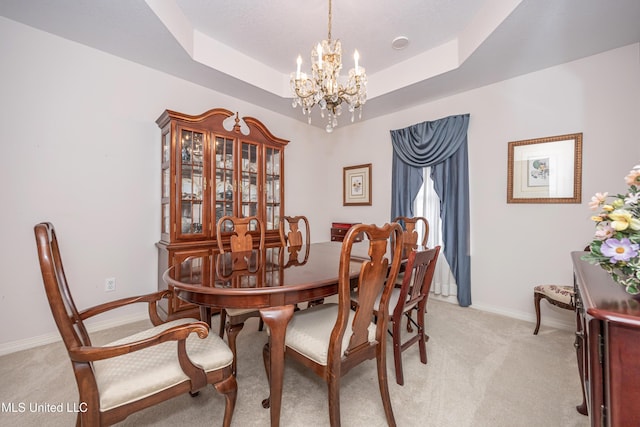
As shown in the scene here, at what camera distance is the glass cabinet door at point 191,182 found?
8.30 ft

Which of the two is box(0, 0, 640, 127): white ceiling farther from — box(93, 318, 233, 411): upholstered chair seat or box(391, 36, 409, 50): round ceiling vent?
box(93, 318, 233, 411): upholstered chair seat

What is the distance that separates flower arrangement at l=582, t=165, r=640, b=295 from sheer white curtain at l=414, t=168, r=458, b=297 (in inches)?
97.8

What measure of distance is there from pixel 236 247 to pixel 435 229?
2440 mm

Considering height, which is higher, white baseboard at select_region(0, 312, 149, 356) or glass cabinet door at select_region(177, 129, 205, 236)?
glass cabinet door at select_region(177, 129, 205, 236)

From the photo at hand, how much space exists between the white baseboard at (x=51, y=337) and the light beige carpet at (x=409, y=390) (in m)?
0.08

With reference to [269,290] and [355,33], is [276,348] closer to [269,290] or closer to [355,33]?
[269,290]

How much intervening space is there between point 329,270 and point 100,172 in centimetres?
237

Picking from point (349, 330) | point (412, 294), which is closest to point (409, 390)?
point (412, 294)

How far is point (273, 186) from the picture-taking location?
11.1ft

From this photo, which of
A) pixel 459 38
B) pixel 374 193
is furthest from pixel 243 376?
pixel 459 38

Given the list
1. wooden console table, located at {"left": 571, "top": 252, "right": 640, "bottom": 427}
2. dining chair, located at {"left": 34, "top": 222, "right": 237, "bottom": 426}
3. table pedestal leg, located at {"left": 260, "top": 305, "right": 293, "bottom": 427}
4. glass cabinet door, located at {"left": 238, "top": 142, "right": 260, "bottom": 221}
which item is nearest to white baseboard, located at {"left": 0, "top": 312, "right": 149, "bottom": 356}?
Answer: glass cabinet door, located at {"left": 238, "top": 142, "right": 260, "bottom": 221}

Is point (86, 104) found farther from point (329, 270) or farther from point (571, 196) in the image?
point (571, 196)

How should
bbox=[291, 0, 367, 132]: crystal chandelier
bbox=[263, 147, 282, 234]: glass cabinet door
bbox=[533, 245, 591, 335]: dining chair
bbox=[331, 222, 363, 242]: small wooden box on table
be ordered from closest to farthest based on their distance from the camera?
bbox=[291, 0, 367, 132]: crystal chandelier, bbox=[533, 245, 591, 335]: dining chair, bbox=[263, 147, 282, 234]: glass cabinet door, bbox=[331, 222, 363, 242]: small wooden box on table

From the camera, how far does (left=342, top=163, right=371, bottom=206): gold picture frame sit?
3949 mm
